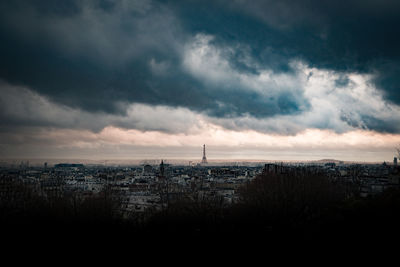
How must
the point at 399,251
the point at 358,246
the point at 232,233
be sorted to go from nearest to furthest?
1. the point at 399,251
2. the point at 358,246
3. the point at 232,233

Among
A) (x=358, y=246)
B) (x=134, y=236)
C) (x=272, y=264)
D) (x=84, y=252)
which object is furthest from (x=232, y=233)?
(x=84, y=252)

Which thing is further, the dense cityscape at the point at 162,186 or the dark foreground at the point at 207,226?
the dense cityscape at the point at 162,186

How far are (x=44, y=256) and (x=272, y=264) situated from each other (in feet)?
43.0

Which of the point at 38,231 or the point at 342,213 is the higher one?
the point at 342,213

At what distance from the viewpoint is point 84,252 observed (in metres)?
19.1

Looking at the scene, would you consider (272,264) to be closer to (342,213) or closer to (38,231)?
(342,213)

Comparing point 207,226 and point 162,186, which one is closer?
point 207,226

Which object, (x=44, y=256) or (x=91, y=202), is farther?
(x=91, y=202)

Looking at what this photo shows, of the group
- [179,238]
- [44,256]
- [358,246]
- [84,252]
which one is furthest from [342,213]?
[44,256]

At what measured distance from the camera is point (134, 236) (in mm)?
21375

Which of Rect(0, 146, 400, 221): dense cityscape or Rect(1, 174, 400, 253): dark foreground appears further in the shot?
Rect(0, 146, 400, 221): dense cityscape

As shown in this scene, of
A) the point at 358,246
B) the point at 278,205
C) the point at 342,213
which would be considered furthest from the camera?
the point at 278,205

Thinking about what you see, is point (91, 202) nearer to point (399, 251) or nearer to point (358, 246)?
point (358, 246)

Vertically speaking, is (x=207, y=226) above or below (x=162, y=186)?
above
